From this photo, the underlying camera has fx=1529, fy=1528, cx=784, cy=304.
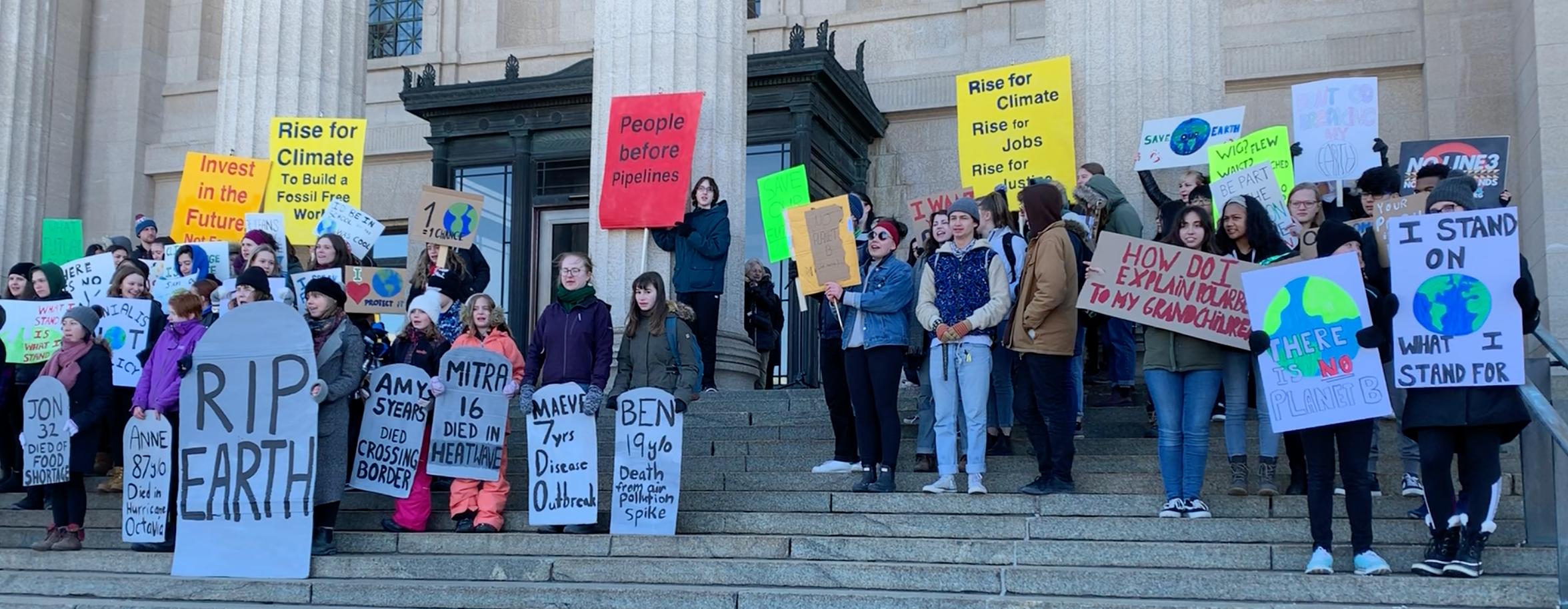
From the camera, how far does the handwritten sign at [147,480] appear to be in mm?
9727

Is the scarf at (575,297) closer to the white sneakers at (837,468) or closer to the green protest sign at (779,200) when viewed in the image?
the white sneakers at (837,468)

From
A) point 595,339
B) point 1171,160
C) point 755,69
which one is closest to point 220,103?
point 755,69

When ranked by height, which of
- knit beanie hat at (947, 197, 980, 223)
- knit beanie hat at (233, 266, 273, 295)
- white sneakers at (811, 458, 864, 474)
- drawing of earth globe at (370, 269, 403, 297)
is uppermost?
knit beanie hat at (947, 197, 980, 223)

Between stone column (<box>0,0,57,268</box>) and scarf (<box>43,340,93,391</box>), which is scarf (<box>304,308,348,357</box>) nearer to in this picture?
scarf (<box>43,340,93,391</box>)

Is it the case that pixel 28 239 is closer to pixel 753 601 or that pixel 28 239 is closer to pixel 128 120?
pixel 128 120

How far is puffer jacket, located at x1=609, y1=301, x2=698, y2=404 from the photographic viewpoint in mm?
10227

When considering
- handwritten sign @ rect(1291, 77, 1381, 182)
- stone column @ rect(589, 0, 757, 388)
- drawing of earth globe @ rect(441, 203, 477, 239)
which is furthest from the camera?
stone column @ rect(589, 0, 757, 388)

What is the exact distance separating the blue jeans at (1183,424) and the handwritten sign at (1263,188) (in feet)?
8.44

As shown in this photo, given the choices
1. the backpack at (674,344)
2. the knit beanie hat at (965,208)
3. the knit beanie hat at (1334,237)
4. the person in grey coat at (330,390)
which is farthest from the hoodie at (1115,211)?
the person in grey coat at (330,390)

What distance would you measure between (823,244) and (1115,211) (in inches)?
102

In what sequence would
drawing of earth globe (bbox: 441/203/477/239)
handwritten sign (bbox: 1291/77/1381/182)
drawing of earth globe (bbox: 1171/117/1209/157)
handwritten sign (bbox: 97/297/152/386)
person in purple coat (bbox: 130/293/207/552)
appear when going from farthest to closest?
1. drawing of earth globe (bbox: 441/203/477/239)
2. drawing of earth globe (bbox: 1171/117/1209/157)
3. handwritten sign (bbox: 1291/77/1381/182)
4. handwritten sign (bbox: 97/297/152/386)
5. person in purple coat (bbox: 130/293/207/552)

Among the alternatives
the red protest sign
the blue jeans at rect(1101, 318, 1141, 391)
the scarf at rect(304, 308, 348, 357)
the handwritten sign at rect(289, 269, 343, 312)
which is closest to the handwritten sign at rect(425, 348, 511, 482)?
the scarf at rect(304, 308, 348, 357)

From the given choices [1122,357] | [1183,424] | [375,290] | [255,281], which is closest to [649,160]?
[375,290]

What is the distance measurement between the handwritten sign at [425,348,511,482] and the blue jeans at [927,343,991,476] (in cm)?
285
